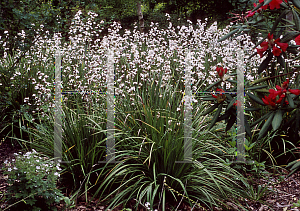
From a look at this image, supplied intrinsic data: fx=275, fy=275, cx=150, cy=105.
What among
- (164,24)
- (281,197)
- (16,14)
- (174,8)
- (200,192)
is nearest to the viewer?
(200,192)

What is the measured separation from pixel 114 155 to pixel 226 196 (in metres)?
1.05

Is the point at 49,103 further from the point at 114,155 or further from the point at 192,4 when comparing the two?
the point at 192,4

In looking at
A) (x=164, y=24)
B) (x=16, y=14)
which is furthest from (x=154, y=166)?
(x=164, y=24)

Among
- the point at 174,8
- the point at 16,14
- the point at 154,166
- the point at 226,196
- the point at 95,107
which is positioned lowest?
the point at 226,196

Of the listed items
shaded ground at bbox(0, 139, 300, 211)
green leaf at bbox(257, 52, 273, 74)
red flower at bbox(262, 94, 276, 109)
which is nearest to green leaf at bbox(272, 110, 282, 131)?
red flower at bbox(262, 94, 276, 109)

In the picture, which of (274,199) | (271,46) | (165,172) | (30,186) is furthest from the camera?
(274,199)

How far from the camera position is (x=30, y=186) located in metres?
2.00

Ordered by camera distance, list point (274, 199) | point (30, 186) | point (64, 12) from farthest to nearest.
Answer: point (64, 12)
point (274, 199)
point (30, 186)

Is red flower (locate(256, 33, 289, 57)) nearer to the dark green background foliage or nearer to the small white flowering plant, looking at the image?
the dark green background foliage

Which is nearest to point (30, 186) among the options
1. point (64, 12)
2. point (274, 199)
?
point (274, 199)

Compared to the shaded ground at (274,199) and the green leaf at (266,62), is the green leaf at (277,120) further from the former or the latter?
the shaded ground at (274,199)

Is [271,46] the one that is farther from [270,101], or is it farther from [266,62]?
[270,101]

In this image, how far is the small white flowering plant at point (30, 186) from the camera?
202 cm

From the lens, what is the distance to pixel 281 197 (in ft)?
9.06
